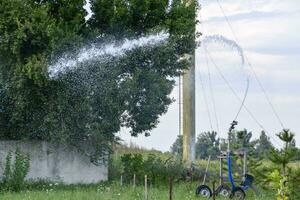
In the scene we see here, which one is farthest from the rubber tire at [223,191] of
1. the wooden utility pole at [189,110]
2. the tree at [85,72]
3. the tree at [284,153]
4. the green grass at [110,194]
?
the wooden utility pole at [189,110]

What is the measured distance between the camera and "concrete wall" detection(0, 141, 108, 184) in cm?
2106

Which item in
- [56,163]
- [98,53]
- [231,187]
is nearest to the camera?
[231,187]

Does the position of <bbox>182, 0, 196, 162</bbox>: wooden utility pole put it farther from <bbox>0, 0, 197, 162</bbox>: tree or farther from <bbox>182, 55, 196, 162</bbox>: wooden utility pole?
<bbox>0, 0, 197, 162</bbox>: tree

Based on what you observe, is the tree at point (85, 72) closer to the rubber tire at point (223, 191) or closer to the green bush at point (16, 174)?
the green bush at point (16, 174)

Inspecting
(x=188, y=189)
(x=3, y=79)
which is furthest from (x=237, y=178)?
(x=3, y=79)

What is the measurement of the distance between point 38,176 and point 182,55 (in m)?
5.17

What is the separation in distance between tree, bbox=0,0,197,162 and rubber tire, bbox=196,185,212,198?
3.90 m

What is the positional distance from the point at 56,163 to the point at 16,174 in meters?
2.63

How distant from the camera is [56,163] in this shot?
21516 millimetres

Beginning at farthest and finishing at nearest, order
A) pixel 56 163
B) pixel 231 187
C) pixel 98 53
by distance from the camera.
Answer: pixel 56 163 → pixel 98 53 → pixel 231 187

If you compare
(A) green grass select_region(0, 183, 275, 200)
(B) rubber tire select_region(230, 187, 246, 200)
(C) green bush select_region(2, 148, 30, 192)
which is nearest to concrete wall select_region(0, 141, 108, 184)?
(A) green grass select_region(0, 183, 275, 200)

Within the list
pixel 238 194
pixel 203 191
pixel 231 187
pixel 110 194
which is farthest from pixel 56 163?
pixel 238 194

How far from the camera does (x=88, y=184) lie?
70.7 feet

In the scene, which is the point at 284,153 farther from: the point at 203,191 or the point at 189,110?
the point at 189,110
